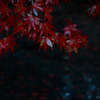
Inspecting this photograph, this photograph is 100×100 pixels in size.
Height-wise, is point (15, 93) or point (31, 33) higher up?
point (31, 33)

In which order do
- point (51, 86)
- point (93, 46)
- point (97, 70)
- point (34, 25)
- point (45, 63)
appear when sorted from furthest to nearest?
point (93, 46) < point (45, 63) < point (97, 70) < point (51, 86) < point (34, 25)

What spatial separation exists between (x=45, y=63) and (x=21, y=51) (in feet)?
2.85

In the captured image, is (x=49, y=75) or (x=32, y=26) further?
(x=49, y=75)

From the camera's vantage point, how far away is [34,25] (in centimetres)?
113

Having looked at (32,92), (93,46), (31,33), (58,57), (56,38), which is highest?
(31,33)

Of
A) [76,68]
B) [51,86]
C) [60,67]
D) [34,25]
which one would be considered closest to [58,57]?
[60,67]

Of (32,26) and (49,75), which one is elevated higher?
(32,26)

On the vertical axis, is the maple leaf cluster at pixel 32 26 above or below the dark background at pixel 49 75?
above

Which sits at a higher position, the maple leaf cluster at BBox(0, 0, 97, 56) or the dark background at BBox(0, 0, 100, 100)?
the maple leaf cluster at BBox(0, 0, 97, 56)

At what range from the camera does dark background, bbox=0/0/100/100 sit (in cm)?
248

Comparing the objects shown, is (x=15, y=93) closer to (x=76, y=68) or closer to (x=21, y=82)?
(x=21, y=82)

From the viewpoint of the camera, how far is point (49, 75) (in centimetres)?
297

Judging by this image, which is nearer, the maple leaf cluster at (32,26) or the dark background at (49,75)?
the maple leaf cluster at (32,26)

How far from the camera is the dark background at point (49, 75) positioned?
248 centimetres
